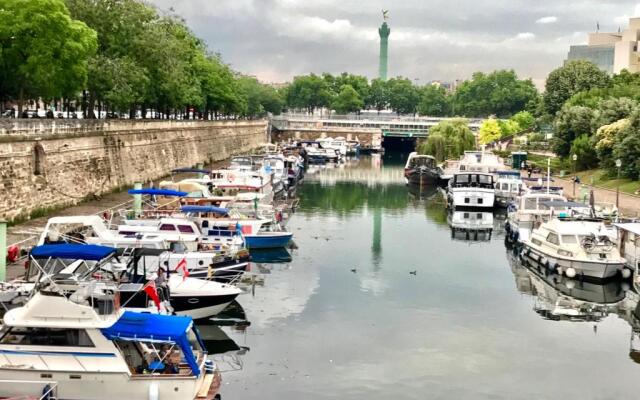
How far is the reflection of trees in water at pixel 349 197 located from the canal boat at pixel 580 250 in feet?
94.7

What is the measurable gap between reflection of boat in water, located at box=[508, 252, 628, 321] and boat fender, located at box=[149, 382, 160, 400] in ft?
66.1

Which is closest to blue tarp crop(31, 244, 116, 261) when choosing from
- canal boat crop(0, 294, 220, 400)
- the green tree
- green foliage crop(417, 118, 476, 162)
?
canal boat crop(0, 294, 220, 400)

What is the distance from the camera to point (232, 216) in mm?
47750

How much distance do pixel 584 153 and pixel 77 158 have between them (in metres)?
54.3

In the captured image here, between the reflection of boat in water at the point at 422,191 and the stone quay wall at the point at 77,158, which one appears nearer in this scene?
the stone quay wall at the point at 77,158

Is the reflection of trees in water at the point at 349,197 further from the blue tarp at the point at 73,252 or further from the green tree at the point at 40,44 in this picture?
the blue tarp at the point at 73,252

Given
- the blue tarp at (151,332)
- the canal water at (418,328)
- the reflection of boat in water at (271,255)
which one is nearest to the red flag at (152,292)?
the blue tarp at (151,332)

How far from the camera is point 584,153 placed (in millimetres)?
84062

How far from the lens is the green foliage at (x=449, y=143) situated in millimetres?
115125

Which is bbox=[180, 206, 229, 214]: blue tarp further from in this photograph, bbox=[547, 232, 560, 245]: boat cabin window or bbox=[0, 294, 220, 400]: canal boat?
bbox=[0, 294, 220, 400]: canal boat

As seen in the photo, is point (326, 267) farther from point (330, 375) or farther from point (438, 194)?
point (438, 194)

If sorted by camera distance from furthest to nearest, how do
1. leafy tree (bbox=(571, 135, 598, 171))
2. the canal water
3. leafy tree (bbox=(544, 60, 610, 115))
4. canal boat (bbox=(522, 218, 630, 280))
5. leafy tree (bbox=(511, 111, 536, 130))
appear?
leafy tree (bbox=(511, 111, 536, 130)) < leafy tree (bbox=(544, 60, 610, 115)) < leafy tree (bbox=(571, 135, 598, 171)) < canal boat (bbox=(522, 218, 630, 280)) < the canal water

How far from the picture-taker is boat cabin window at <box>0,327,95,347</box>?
2148cm

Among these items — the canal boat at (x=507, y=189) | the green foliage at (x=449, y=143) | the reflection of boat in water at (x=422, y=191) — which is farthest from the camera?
the green foliage at (x=449, y=143)
